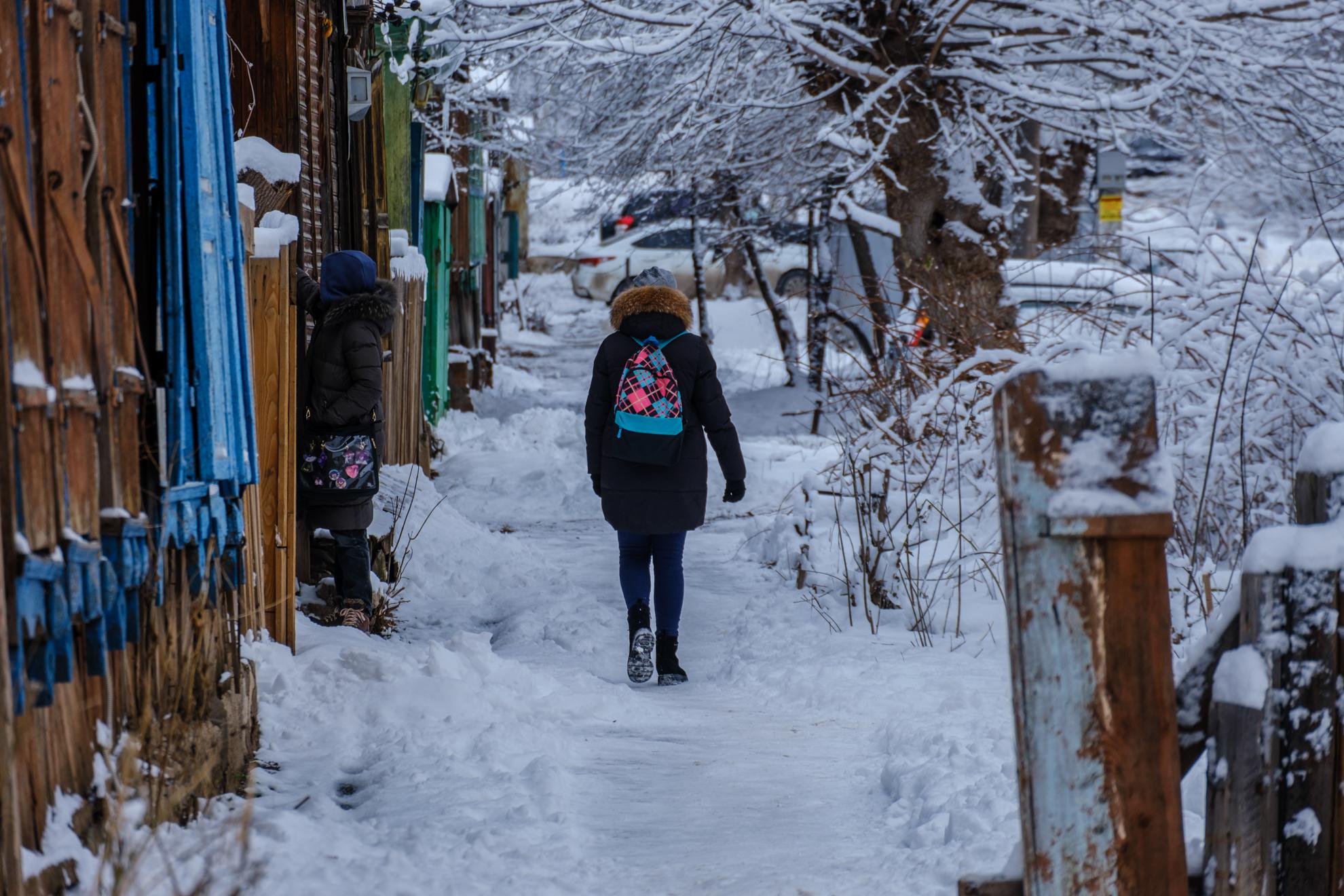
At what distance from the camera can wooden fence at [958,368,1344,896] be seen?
200 cm

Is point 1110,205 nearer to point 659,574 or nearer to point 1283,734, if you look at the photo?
point 659,574

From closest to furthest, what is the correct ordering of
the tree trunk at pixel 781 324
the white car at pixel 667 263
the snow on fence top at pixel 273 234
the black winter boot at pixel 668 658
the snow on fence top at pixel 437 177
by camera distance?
the snow on fence top at pixel 273 234, the black winter boot at pixel 668 658, the snow on fence top at pixel 437 177, the tree trunk at pixel 781 324, the white car at pixel 667 263

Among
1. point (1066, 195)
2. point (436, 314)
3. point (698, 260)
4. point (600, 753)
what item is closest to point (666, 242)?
point (698, 260)

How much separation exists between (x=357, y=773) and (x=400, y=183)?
20.0ft

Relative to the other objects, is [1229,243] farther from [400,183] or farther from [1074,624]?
[400,183]

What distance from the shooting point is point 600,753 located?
162 inches

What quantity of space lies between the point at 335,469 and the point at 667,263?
1887 cm

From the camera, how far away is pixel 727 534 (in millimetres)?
8305

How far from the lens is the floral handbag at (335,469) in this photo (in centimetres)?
518

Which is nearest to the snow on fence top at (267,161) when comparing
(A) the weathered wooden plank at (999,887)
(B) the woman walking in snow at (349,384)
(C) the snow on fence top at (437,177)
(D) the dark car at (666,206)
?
(B) the woman walking in snow at (349,384)

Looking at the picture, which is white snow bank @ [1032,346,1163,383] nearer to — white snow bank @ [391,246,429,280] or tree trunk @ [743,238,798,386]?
white snow bank @ [391,246,429,280]

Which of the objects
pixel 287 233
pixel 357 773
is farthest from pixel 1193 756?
pixel 287 233

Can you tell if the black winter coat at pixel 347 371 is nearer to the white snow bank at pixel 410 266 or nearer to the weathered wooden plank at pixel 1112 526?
the white snow bank at pixel 410 266

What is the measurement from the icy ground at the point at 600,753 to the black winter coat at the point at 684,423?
0.68 meters
